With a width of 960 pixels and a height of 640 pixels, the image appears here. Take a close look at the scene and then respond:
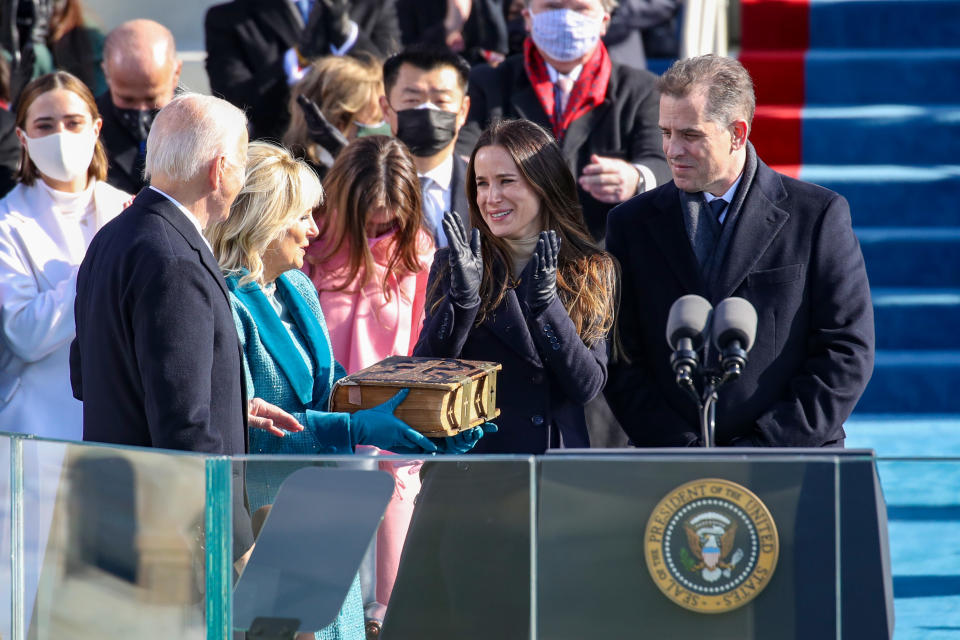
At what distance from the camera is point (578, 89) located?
545 centimetres

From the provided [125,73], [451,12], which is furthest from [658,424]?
[451,12]

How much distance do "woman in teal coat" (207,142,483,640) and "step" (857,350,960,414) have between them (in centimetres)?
338

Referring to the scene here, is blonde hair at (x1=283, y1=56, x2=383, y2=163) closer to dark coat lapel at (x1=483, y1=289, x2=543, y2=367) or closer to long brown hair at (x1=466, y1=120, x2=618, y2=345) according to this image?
long brown hair at (x1=466, y1=120, x2=618, y2=345)

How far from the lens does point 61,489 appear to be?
282cm

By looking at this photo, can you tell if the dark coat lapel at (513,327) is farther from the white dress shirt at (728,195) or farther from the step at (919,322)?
the step at (919,322)

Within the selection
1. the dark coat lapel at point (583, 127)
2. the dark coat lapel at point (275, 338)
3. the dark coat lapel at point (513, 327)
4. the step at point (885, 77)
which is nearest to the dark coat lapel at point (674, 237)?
the dark coat lapel at point (513, 327)

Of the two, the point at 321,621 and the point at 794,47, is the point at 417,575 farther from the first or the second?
the point at 794,47

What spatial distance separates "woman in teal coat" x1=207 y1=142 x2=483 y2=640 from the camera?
11.3ft

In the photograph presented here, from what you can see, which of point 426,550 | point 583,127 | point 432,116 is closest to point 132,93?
point 432,116

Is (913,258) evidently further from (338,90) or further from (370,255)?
(370,255)

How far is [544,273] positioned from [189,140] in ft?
3.23

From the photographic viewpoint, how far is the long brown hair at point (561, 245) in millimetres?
3764

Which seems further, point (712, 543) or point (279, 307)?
point (279, 307)

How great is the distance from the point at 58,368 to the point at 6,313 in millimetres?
248
